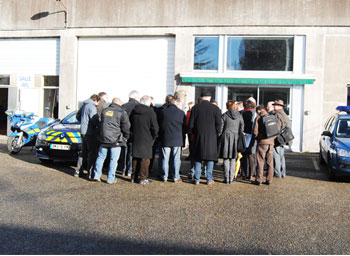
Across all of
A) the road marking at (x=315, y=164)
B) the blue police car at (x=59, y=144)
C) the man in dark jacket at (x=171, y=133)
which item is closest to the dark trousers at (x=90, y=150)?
the blue police car at (x=59, y=144)

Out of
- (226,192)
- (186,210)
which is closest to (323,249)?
(186,210)

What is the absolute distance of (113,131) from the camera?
7367 millimetres

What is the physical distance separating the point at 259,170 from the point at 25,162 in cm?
644

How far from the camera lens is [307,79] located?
14016 millimetres

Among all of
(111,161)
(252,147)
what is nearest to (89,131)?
(111,161)

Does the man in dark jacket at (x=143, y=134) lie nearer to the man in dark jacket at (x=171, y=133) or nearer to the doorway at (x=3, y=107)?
the man in dark jacket at (x=171, y=133)

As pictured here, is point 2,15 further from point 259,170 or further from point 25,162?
point 259,170

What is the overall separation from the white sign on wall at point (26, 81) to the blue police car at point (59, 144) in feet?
28.9

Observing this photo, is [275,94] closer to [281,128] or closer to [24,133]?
[281,128]

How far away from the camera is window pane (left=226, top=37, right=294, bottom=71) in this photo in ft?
47.9

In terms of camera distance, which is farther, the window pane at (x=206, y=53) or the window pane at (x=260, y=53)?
the window pane at (x=206, y=53)

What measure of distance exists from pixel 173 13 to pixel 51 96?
712 centimetres

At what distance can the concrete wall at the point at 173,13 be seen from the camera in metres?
14.2

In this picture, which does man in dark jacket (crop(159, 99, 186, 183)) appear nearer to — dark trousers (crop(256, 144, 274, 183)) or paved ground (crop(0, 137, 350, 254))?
paved ground (crop(0, 137, 350, 254))
